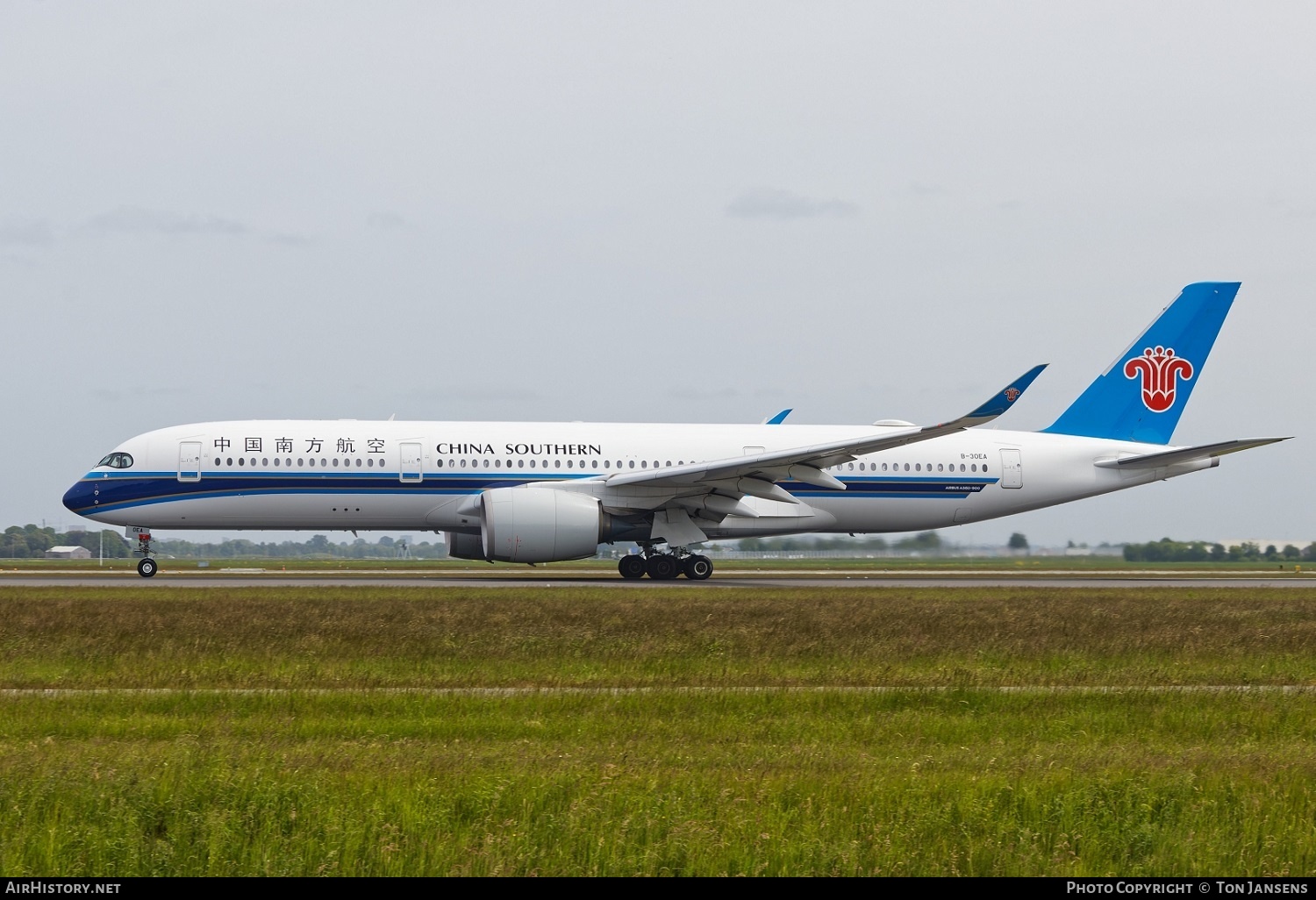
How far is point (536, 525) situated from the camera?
105 ft

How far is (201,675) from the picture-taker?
592 inches

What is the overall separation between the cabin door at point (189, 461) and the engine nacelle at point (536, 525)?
23.0 feet

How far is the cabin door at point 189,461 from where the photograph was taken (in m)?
32.8

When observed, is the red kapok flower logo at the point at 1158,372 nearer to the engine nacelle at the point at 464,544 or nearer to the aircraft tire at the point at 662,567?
the aircraft tire at the point at 662,567

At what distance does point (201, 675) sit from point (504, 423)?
20.4 meters

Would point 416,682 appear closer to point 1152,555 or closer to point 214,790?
point 214,790

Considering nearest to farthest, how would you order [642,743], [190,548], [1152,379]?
[642,743] → [1152,379] → [190,548]

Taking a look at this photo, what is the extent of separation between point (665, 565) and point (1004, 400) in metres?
9.94

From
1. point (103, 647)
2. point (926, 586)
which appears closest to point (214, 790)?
point (103, 647)

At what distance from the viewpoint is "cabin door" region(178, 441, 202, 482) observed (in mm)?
32812

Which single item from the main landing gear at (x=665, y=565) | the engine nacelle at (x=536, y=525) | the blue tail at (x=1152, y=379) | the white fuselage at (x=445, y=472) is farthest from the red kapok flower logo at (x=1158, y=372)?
the engine nacelle at (x=536, y=525)

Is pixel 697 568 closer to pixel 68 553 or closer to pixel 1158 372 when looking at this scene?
pixel 1158 372

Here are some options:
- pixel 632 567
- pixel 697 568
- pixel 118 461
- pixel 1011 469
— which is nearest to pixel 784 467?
pixel 697 568

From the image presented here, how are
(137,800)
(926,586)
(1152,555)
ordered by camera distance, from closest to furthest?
(137,800) < (926,586) < (1152,555)
